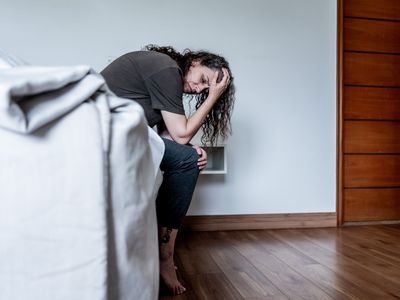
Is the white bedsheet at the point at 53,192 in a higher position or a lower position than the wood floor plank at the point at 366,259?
higher

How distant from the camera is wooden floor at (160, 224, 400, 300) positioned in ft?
4.06

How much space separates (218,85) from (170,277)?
69cm

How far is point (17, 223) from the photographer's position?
0.50m

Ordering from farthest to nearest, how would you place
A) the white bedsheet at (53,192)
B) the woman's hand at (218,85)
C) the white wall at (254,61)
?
the white wall at (254,61) → the woman's hand at (218,85) → the white bedsheet at (53,192)

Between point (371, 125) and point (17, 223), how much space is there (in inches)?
93.5

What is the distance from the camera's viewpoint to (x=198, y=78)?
1414 millimetres

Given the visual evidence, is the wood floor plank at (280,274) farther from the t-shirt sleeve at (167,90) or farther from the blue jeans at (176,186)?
the t-shirt sleeve at (167,90)

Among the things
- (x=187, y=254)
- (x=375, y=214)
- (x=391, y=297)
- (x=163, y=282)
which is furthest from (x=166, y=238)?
(x=375, y=214)

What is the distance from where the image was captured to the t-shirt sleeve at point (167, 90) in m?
1.18

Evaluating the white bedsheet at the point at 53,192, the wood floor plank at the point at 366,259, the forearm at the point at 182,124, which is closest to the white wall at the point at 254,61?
the wood floor plank at the point at 366,259

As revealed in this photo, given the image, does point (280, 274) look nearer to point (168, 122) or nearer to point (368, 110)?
point (168, 122)

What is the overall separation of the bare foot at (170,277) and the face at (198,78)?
25.4 inches

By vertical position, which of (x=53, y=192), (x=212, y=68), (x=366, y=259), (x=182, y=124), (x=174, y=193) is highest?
(x=212, y=68)

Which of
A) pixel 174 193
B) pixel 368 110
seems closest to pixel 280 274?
pixel 174 193
